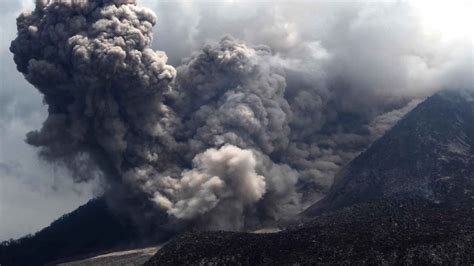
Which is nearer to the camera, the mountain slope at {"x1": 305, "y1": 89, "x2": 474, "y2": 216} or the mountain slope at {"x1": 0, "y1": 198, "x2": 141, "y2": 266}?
the mountain slope at {"x1": 305, "y1": 89, "x2": 474, "y2": 216}

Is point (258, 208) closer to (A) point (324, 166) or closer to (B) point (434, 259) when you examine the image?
(A) point (324, 166)

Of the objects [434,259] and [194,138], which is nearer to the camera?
[434,259]

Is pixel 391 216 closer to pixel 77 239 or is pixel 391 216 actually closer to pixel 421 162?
pixel 421 162

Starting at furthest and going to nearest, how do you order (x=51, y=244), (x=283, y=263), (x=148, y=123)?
(x=51, y=244)
(x=148, y=123)
(x=283, y=263)

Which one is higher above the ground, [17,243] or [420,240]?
[17,243]

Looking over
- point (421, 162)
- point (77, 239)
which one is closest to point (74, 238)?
point (77, 239)

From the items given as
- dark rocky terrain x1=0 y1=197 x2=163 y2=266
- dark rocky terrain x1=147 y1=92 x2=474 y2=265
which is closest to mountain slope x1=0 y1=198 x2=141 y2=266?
dark rocky terrain x1=0 y1=197 x2=163 y2=266

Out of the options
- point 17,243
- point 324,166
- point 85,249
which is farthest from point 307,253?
point 17,243

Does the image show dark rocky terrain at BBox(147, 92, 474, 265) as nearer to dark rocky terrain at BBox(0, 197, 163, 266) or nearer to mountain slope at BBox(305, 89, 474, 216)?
mountain slope at BBox(305, 89, 474, 216)
